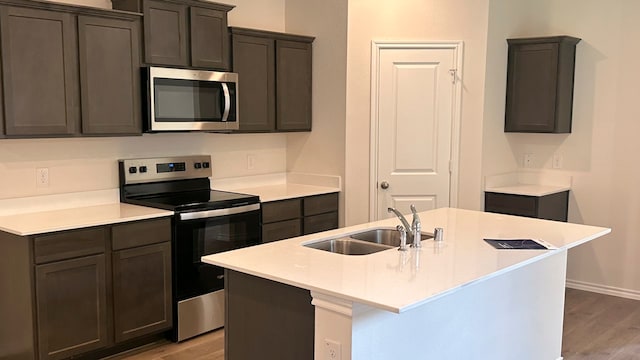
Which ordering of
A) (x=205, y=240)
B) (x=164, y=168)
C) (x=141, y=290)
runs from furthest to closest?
1. (x=164, y=168)
2. (x=205, y=240)
3. (x=141, y=290)

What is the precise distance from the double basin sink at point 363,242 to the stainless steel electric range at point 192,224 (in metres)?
1.23

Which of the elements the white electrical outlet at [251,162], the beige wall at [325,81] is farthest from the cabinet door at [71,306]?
the beige wall at [325,81]

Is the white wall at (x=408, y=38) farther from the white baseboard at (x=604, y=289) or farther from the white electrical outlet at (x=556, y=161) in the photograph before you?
the white baseboard at (x=604, y=289)

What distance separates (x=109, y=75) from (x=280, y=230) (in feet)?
5.55

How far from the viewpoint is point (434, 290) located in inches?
85.9

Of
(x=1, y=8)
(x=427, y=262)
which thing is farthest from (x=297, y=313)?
(x=1, y=8)

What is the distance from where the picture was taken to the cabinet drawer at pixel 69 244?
10.6 ft

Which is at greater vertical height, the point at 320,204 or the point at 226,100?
the point at 226,100

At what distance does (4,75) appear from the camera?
334cm

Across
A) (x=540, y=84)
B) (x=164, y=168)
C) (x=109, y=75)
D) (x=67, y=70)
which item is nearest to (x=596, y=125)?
(x=540, y=84)

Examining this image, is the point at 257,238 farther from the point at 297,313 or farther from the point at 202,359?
the point at 297,313

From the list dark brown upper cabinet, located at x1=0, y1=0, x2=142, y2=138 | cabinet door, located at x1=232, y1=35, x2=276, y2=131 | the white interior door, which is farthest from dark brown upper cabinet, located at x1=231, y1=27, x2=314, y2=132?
dark brown upper cabinet, located at x1=0, y1=0, x2=142, y2=138

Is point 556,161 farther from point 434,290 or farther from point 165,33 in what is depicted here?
point 434,290

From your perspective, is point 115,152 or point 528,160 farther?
point 528,160
